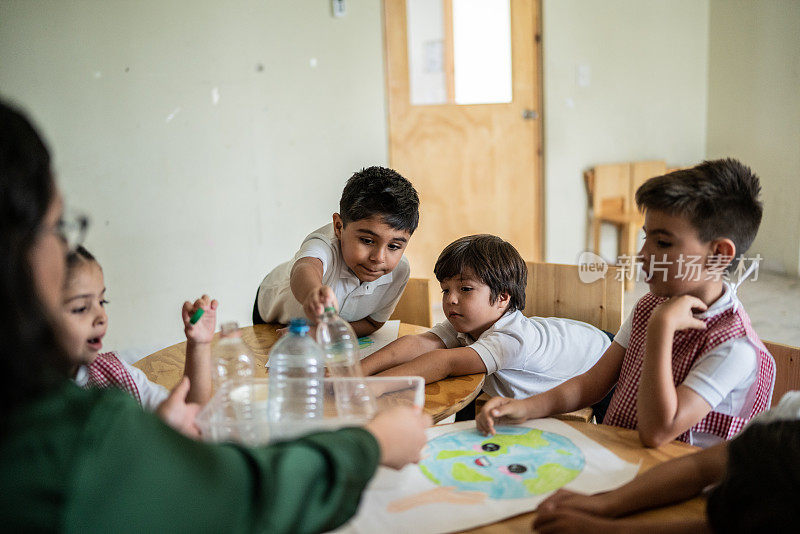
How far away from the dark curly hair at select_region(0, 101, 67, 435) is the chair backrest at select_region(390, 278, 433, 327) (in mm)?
1800

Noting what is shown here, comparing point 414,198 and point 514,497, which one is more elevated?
point 414,198

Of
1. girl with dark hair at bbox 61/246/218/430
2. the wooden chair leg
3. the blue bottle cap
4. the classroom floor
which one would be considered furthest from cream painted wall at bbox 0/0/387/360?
the blue bottle cap

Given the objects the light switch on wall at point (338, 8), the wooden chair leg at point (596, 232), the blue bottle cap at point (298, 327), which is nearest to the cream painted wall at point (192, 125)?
the light switch on wall at point (338, 8)

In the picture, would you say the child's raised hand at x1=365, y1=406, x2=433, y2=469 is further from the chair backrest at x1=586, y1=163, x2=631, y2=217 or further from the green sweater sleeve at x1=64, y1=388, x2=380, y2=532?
the chair backrest at x1=586, y1=163, x2=631, y2=217

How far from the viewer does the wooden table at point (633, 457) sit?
0.83m

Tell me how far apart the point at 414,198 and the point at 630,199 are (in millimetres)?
3572

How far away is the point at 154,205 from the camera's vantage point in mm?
3365

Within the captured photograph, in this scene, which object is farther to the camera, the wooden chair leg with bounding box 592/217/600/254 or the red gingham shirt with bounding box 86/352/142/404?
the wooden chair leg with bounding box 592/217/600/254

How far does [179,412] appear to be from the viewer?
970 millimetres

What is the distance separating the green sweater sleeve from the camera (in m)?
0.51

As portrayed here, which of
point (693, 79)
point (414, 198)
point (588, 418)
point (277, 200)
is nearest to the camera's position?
point (588, 418)

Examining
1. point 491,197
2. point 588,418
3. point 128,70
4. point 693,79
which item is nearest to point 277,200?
point 128,70

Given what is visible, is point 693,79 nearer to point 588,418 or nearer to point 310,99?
point 310,99

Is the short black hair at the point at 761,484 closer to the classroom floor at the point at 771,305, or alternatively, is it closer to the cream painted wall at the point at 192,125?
the cream painted wall at the point at 192,125
